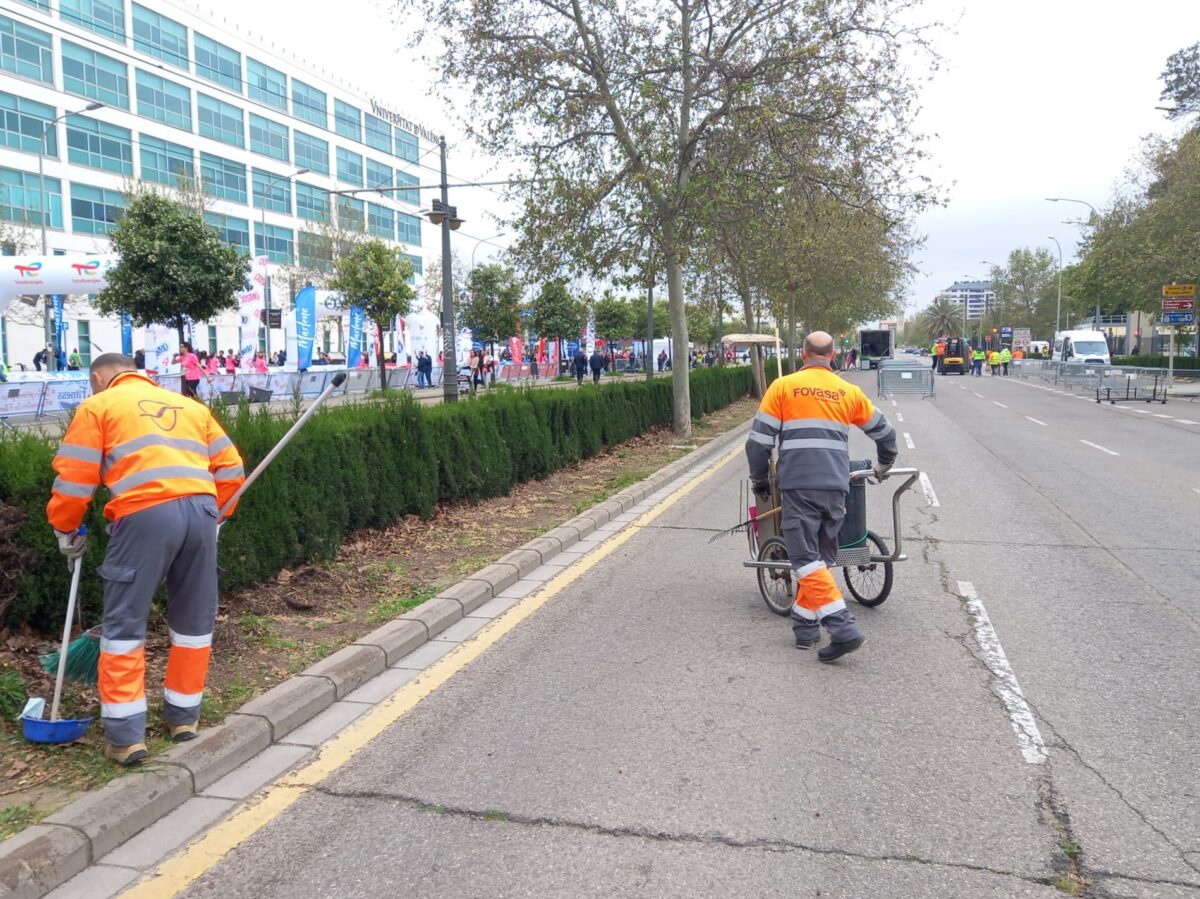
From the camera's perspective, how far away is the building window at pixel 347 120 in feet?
206

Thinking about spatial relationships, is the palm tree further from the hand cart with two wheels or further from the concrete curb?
the concrete curb

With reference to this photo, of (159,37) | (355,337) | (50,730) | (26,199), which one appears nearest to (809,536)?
(50,730)

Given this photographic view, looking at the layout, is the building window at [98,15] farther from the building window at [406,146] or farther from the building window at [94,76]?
the building window at [406,146]

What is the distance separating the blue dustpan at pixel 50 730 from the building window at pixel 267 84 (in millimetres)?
58303

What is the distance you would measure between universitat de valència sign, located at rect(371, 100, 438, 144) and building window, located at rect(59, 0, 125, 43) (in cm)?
1843

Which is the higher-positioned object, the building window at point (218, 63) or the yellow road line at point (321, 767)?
the building window at point (218, 63)

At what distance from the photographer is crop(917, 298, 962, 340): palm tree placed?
13962 cm

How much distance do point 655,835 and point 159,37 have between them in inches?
2149

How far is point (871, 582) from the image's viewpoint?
6.23 meters

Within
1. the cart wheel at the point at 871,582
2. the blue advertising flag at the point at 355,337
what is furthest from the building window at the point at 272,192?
the cart wheel at the point at 871,582

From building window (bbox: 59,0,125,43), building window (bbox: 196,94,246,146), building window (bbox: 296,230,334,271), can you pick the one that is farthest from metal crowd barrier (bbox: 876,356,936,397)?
building window (bbox: 196,94,246,146)

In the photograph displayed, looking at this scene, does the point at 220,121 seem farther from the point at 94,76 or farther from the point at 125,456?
the point at 125,456

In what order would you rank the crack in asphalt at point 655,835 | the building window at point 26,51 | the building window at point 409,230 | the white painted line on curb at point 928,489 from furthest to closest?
the building window at point 409,230, the building window at point 26,51, the white painted line on curb at point 928,489, the crack in asphalt at point 655,835

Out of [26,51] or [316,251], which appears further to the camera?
[316,251]
